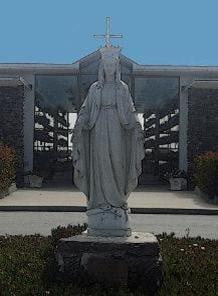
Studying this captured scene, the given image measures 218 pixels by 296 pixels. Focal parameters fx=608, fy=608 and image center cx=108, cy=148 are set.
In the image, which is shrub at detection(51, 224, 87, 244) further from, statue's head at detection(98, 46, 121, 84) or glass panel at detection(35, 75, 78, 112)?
glass panel at detection(35, 75, 78, 112)

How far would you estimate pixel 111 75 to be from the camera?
7.04 meters

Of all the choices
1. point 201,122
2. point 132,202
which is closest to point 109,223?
point 132,202

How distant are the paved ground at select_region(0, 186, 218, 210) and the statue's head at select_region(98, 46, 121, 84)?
993 cm

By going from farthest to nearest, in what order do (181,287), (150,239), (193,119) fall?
(193,119) → (150,239) → (181,287)

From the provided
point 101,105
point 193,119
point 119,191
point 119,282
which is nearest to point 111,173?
point 119,191

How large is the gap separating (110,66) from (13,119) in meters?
17.9

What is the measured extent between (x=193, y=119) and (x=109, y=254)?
18.7 m

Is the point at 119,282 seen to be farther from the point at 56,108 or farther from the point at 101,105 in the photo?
the point at 56,108

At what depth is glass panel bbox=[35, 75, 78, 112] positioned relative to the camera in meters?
25.4

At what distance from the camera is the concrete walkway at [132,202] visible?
16438mm

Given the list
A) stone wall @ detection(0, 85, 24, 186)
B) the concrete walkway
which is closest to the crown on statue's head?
the concrete walkway

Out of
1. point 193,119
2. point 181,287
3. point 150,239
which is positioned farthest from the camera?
point 193,119

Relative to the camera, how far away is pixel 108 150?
6.86 meters

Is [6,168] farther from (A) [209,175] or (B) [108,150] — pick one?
(B) [108,150]
